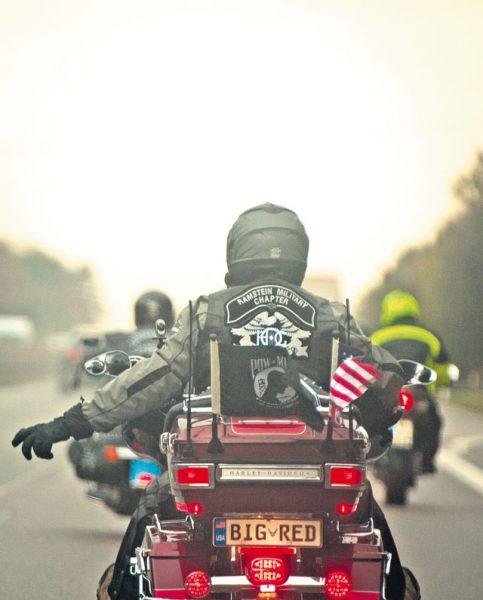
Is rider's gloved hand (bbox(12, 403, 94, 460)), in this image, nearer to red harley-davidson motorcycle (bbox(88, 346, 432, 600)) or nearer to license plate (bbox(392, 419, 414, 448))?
red harley-davidson motorcycle (bbox(88, 346, 432, 600))

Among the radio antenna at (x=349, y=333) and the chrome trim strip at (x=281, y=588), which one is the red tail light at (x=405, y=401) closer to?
the radio antenna at (x=349, y=333)

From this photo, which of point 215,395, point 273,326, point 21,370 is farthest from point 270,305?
point 21,370

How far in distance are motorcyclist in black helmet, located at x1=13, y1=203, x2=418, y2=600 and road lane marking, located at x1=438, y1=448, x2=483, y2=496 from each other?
9452 millimetres

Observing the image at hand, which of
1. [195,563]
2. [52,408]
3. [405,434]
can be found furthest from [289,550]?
[52,408]

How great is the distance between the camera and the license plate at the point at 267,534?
4516 millimetres

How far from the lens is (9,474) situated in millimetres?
16484

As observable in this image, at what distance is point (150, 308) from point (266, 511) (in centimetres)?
619

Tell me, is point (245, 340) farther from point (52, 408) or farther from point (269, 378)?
point (52, 408)

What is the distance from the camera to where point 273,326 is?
4949 millimetres

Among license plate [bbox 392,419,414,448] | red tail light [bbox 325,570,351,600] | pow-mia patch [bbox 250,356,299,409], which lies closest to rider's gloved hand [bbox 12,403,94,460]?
pow-mia patch [bbox 250,356,299,409]

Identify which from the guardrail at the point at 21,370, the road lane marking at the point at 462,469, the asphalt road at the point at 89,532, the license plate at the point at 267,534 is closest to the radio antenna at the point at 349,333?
the license plate at the point at 267,534

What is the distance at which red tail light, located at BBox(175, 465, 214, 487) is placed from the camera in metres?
4.46

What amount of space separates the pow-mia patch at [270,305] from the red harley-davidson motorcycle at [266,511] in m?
0.36

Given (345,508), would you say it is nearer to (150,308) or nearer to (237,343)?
(237,343)
